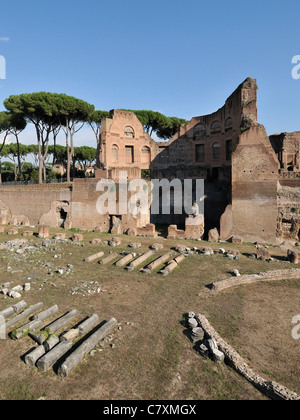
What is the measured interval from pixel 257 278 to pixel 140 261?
3.93 metres

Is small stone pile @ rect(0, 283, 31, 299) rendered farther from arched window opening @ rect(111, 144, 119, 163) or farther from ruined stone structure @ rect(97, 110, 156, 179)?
arched window opening @ rect(111, 144, 119, 163)

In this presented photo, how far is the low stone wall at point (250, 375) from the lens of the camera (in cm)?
342

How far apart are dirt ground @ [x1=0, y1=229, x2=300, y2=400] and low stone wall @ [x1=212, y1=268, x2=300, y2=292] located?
10.3 inches

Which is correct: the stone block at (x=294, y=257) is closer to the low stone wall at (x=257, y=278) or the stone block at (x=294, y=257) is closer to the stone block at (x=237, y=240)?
the low stone wall at (x=257, y=278)

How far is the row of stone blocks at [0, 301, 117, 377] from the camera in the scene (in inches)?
160

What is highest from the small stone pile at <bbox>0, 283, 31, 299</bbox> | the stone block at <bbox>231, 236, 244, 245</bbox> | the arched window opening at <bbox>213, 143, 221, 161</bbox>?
the arched window opening at <bbox>213, 143, 221, 161</bbox>

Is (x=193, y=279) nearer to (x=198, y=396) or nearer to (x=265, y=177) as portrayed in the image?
(x=198, y=396)

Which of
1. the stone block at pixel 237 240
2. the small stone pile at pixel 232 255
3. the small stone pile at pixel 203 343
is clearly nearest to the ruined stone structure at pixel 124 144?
the stone block at pixel 237 240

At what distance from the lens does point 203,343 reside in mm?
4680

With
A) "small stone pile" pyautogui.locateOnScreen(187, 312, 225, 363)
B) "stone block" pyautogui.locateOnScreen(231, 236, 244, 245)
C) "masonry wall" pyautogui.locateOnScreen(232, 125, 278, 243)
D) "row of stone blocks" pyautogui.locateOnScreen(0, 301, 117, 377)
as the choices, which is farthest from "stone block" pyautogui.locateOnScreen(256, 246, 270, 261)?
"row of stone blocks" pyautogui.locateOnScreen(0, 301, 117, 377)

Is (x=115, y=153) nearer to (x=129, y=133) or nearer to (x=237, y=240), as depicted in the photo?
(x=129, y=133)

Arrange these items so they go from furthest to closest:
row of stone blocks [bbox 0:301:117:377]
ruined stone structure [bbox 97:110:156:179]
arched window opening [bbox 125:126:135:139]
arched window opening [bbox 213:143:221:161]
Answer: arched window opening [bbox 125:126:135:139]
ruined stone structure [bbox 97:110:156:179]
arched window opening [bbox 213:143:221:161]
row of stone blocks [bbox 0:301:117:377]

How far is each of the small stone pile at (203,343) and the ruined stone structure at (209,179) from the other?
7.99 metres

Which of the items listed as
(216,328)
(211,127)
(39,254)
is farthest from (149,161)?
(216,328)
